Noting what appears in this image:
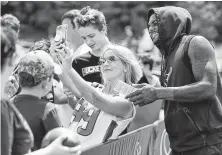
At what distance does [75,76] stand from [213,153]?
3.87 feet

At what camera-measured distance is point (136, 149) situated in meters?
4.65

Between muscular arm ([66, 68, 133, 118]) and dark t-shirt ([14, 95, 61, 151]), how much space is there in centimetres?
45

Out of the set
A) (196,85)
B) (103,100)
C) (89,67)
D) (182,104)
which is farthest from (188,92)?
(89,67)

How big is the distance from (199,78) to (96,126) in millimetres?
879

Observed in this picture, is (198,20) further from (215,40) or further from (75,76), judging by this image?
(75,76)

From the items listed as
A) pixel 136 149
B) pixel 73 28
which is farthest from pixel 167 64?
pixel 73 28

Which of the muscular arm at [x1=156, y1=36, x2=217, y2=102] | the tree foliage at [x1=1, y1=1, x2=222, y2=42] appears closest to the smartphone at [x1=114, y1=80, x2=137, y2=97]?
the muscular arm at [x1=156, y1=36, x2=217, y2=102]

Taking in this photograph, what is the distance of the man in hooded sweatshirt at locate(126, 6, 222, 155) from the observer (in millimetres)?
3611

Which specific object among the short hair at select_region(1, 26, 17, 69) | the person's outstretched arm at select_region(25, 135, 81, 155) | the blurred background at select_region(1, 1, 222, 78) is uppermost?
the short hair at select_region(1, 26, 17, 69)

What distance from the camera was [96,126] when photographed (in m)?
3.93

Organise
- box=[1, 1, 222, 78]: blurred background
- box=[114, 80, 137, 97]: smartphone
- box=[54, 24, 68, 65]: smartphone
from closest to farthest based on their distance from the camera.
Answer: box=[114, 80, 137, 97]: smartphone → box=[54, 24, 68, 65]: smartphone → box=[1, 1, 222, 78]: blurred background

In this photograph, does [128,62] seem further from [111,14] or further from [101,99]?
[111,14]

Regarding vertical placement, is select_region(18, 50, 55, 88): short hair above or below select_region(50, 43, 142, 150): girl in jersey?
above

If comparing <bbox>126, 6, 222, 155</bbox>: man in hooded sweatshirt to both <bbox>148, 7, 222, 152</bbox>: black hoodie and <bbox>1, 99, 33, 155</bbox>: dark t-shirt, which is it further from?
<bbox>1, 99, 33, 155</bbox>: dark t-shirt
